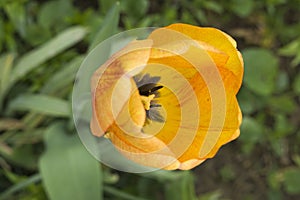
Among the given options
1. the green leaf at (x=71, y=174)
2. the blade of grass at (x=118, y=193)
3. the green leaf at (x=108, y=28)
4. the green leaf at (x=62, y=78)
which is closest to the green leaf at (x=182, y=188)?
the blade of grass at (x=118, y=193)

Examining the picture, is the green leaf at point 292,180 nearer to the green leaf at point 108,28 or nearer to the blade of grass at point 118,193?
the blade of grass at point 118,193

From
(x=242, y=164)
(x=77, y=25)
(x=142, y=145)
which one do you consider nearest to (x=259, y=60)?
(x=242, y=164)

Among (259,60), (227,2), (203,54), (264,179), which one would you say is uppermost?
(203,54)

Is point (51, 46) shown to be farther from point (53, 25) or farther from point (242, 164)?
point (242, 164)

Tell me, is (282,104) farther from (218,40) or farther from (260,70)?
(218,40)

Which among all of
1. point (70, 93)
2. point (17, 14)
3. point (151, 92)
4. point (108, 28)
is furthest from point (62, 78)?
point (151, 92)

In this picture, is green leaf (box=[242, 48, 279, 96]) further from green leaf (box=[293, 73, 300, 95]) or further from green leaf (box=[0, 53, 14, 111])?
green leaf (box=[0, 53, 14, 111])

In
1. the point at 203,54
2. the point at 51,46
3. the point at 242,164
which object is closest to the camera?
the point at 203,54
